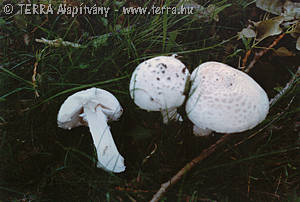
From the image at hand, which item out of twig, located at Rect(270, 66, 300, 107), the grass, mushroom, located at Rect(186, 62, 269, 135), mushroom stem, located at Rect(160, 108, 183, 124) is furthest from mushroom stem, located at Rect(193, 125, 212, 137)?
twig, located at Rect(270, 66, 300, 107)

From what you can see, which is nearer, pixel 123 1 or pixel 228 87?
pixel 228 87

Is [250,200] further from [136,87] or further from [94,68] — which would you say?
[94,68]

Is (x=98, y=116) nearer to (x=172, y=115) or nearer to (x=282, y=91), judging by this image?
(x=172, y=115)

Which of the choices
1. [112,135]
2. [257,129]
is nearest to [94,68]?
[112,135]

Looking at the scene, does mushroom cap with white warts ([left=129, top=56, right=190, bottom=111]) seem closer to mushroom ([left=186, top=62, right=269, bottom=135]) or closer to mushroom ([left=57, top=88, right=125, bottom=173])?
mushroom ([left=186, top=62, right=269, bottom=135])

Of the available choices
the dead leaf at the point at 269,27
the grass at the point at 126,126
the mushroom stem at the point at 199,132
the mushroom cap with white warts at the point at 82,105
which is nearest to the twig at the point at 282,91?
the grass at the point at 126,126

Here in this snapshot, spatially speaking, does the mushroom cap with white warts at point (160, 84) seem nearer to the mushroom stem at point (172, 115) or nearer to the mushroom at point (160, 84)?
the mushroom at point (160, 84)

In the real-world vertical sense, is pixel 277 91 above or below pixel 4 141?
above
